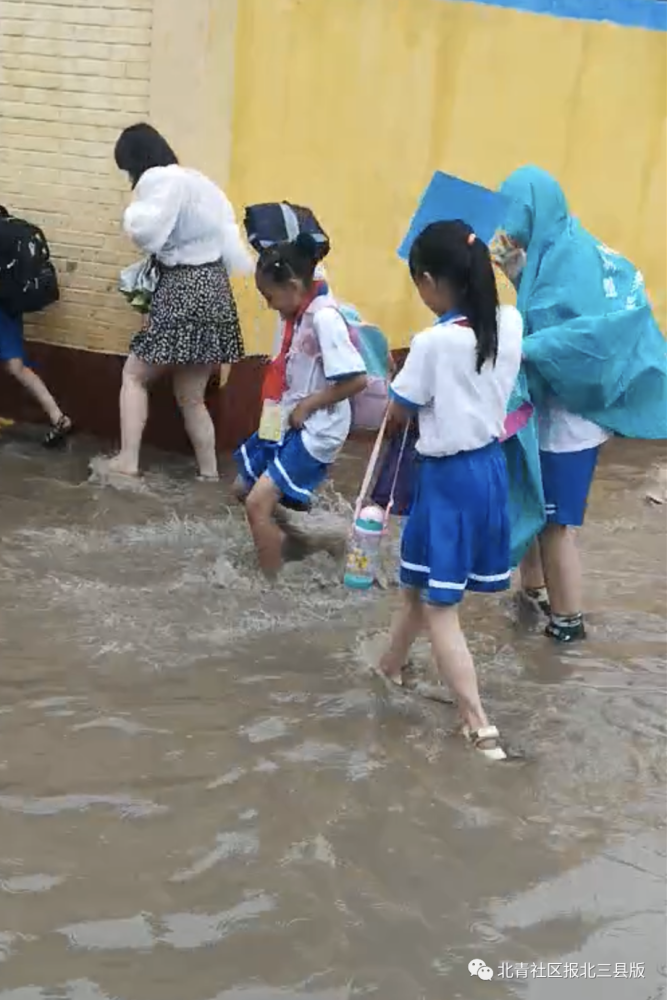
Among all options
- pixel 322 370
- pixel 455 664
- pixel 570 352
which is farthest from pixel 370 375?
pixel 455 664

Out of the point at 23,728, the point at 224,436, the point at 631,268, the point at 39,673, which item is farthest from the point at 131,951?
the point at 224,436

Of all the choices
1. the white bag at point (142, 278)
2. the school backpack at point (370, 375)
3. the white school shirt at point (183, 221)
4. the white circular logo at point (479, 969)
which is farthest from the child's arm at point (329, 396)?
the white circular logo at point (479, 969)

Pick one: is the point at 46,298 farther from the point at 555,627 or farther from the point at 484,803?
the point at 484,803

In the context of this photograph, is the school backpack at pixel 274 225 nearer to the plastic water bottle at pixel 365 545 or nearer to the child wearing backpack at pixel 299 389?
the child wearing backpack at pixel 299 389

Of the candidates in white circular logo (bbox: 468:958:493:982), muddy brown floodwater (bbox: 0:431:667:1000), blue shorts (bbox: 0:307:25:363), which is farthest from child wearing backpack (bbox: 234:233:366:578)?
white circular logo (bbox: 468:958:493:982)

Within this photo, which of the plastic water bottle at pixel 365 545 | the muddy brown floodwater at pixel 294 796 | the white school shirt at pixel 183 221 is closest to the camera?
the muddy brown floodwater at pixel 294 796

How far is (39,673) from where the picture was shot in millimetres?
3967

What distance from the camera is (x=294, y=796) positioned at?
339 cm

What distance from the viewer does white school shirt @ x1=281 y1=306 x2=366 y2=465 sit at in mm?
4621

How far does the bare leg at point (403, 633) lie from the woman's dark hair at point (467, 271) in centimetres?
81

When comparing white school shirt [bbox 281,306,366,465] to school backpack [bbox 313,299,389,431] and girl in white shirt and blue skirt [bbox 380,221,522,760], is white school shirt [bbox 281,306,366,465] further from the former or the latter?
girl in white shirt and blue skirt [bbox 380,221,522,760]

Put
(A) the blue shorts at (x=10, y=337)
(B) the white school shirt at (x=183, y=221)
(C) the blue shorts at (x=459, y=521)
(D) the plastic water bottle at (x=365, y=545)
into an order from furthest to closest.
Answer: (A) the blue shorts at (x=10, y=337), (B) the white school shirt at (x=183, y=221), (D) the plastic water bottle at (x=365, y=545), (C) the blue shorts at (x=459, y=521)

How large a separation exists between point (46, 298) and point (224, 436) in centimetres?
113

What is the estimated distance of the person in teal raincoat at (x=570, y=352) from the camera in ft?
13.8
